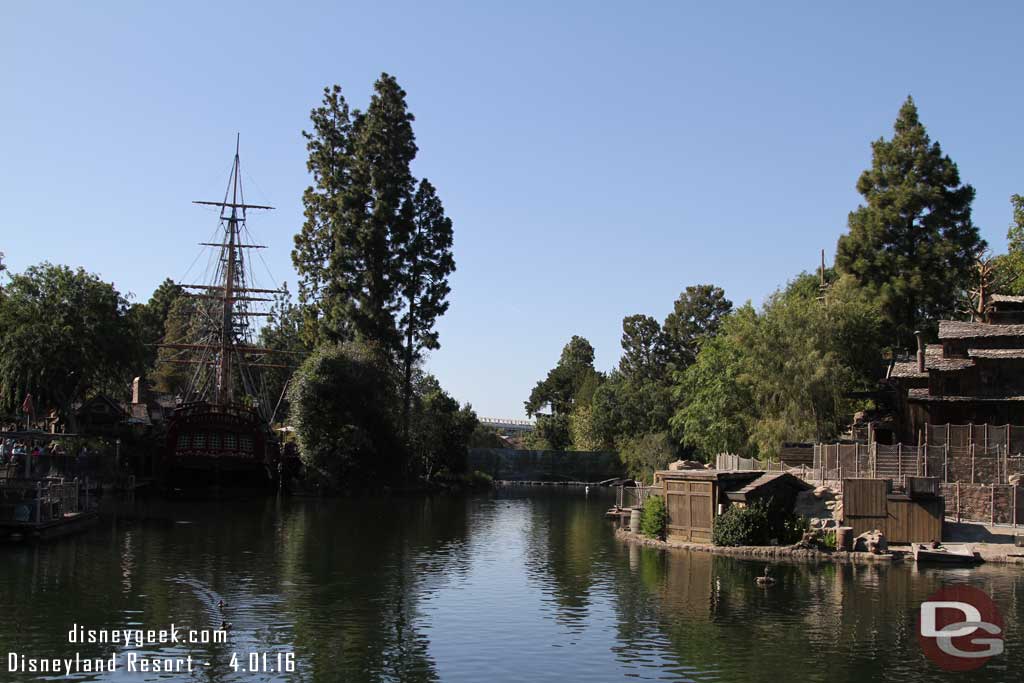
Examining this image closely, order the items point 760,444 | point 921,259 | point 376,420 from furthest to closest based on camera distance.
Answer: point 376,420
point 921,259
point 760,444

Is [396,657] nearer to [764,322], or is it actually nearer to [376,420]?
[764,322]

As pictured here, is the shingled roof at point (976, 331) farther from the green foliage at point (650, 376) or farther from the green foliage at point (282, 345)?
the green foliage at point (282, 345)

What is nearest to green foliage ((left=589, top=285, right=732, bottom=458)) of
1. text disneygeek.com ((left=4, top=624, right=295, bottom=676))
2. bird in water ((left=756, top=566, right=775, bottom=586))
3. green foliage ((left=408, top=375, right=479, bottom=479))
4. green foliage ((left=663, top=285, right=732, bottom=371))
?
green foliage ((left=663, top=285, right=732, bottom=371))

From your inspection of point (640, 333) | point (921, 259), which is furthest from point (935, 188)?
point (640, 333)

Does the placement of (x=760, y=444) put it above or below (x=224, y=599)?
above

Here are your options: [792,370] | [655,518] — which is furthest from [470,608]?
[792,370]

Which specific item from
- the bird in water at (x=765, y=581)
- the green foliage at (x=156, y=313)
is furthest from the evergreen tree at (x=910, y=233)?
the green foliage at (x=156, y=313)

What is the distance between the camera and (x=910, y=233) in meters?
69.1

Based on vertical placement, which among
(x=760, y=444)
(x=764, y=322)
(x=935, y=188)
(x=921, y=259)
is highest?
(x=935, y=188)

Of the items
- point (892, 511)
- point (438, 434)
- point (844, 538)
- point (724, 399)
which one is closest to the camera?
point (844, 538)

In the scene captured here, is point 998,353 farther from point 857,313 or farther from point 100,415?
point 100,415

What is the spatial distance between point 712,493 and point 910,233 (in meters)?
35.5

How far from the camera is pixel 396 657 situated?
23859 mm

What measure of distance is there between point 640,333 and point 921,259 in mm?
71798
